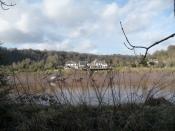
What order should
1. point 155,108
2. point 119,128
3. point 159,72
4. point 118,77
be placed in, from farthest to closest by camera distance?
point 159,72, point 118,77, point 155,108, point 119,128

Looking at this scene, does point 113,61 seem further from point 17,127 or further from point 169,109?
point 17,127

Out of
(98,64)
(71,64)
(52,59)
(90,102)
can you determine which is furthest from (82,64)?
(90,102)

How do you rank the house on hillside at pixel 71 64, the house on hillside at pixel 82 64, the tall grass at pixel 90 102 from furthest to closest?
the house on hillside at pixel 71 64 → the house on hillside at pixel 82 64 → the tall grass at pixel 90 102

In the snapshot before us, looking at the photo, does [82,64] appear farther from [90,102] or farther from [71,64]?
[90,102]

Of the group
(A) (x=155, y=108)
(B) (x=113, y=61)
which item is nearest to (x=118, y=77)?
(B) (x=113, y=61)

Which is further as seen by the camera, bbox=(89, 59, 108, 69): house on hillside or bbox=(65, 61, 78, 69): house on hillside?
bbox=(65, 61, 78, 69): house on hillside

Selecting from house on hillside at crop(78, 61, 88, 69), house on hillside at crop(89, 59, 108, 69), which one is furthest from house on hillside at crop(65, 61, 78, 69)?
house on hillside at crop(89, 59, 108, 69)

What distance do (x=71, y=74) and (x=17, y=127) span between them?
178 cm

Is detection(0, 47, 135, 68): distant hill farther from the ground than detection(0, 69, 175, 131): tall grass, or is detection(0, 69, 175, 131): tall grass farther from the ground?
detection(0, 47, 135, 68): distant hill

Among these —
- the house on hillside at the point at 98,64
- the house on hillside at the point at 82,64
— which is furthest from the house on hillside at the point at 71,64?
the house on hillside at the point at 98,64

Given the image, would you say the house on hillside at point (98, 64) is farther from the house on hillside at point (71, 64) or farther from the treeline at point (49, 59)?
the house on hillside at point (71, 64)

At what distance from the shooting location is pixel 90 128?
6.82 m

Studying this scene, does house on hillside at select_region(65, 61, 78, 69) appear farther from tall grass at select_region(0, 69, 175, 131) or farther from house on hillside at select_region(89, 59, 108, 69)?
house on hillside at select_region(89, 59, 108, 69)

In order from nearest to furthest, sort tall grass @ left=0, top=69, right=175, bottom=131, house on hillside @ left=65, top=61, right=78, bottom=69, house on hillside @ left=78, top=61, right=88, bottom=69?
tall grass @ left=0, top=69, right=175, bottom=131 < house on hillside @ left=78, top=61, right=88, bottom=69 < house on hillside @ left=65, top=61, right=78, bottom=69
